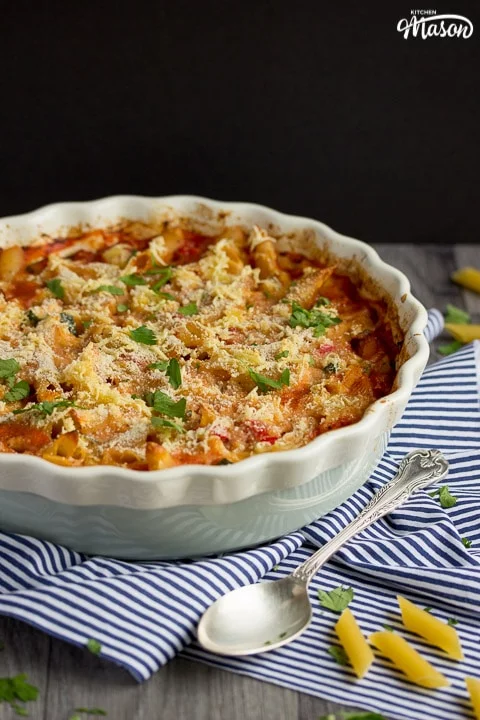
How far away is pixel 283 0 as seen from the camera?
15.1 feet

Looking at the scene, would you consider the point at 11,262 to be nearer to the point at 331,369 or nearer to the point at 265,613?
the point at 331,369

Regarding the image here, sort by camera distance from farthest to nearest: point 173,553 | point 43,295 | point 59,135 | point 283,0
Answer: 1. point 59,135
2. point 283,0
3. point 43,295
4. point 173,553

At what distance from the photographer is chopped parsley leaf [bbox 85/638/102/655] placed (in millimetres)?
2834

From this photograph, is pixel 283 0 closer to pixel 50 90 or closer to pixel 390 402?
pixel 50 90

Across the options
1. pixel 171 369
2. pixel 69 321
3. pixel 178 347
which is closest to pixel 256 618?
pixel 171 369

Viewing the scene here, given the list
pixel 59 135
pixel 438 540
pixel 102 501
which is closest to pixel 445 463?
pixel 438 540

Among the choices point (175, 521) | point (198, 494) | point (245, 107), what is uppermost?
point (245, 107)

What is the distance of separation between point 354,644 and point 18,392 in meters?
1.32

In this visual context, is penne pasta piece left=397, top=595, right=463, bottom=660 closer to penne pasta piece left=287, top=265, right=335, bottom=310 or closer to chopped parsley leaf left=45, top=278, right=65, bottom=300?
penne pasta piece left=287, top=265, right=335, bottom=310

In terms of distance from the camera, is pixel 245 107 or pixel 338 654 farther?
pixel 245 107

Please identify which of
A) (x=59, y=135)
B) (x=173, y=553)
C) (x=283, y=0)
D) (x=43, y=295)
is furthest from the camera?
(x=59, y=135)

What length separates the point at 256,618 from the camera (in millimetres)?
3012

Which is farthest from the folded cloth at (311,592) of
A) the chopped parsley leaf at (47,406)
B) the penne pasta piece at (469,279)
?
the penne pasta piece at (469,279)

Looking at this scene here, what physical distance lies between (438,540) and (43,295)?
5.57 ft
